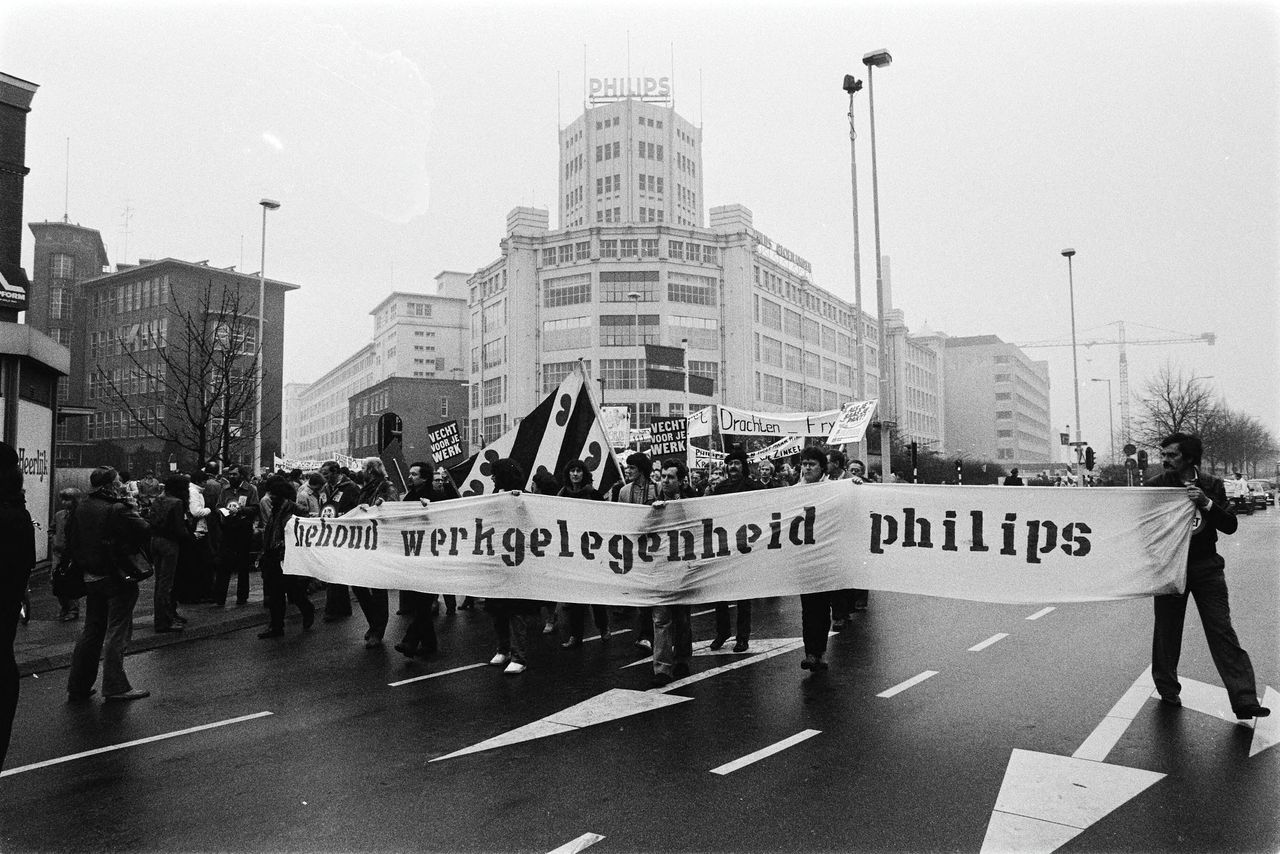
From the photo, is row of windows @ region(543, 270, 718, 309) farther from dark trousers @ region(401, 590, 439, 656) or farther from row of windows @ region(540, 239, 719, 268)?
dark trousers @ region(401, 590, 439, 656)

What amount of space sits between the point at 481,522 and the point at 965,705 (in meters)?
4.38

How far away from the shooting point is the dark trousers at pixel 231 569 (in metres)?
11.9

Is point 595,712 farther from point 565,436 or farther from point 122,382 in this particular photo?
point 122,382

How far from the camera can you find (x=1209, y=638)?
18.8ft

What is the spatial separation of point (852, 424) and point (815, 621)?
1172 centimetres

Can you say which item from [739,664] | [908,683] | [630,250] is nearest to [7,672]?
[739,664]

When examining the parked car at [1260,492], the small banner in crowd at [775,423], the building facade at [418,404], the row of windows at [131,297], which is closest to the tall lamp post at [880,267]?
the small banner in crowd at [775,423]

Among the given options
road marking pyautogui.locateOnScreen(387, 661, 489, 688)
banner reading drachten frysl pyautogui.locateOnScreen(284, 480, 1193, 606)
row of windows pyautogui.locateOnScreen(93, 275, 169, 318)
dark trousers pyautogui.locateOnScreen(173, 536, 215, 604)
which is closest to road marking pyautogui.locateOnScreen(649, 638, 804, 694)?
banner reading drachten frysl pyautogui.locateOnScreen(284, 480, 1193, 606)

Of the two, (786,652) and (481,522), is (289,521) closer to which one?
(481,522)

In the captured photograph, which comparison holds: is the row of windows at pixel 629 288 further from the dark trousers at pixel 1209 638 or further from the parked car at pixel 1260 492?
the dark trousers at pixel 1209 638

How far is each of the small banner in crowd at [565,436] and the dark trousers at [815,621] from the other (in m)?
3.89

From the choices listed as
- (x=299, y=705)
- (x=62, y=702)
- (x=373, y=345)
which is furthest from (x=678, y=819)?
(x=373, y=345)

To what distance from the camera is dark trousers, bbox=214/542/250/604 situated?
39.2ft

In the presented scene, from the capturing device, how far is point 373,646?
29.2 feet
